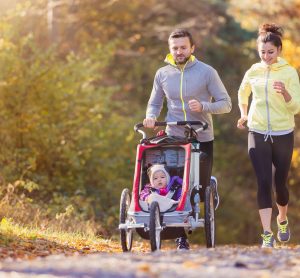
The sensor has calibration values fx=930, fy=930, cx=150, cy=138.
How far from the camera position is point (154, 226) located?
27.8ft

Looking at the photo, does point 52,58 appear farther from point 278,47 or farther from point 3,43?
point 278,47

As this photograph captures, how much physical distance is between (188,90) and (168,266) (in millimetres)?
3343

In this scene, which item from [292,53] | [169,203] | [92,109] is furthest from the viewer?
[292,53]

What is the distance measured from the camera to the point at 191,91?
959 centimetres

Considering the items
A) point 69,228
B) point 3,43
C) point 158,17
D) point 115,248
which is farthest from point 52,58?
point 158,17

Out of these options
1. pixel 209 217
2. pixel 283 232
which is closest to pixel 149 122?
pixel 209 217

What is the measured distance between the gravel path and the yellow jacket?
2.35 metres

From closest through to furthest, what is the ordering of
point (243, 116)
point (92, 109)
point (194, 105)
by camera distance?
point (194, 105), point (243, 116), point (92, 109)

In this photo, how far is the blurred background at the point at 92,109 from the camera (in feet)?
49.9

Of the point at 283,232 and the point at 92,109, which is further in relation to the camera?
the point at 92,109

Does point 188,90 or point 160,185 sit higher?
point 188,90

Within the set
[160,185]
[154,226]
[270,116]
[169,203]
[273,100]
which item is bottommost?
[154,226]

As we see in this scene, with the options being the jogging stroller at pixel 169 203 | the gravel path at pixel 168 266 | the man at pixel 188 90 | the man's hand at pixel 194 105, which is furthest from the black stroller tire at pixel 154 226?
the man's hand at pixel 194 105

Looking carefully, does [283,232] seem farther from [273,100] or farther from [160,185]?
[160,185]
